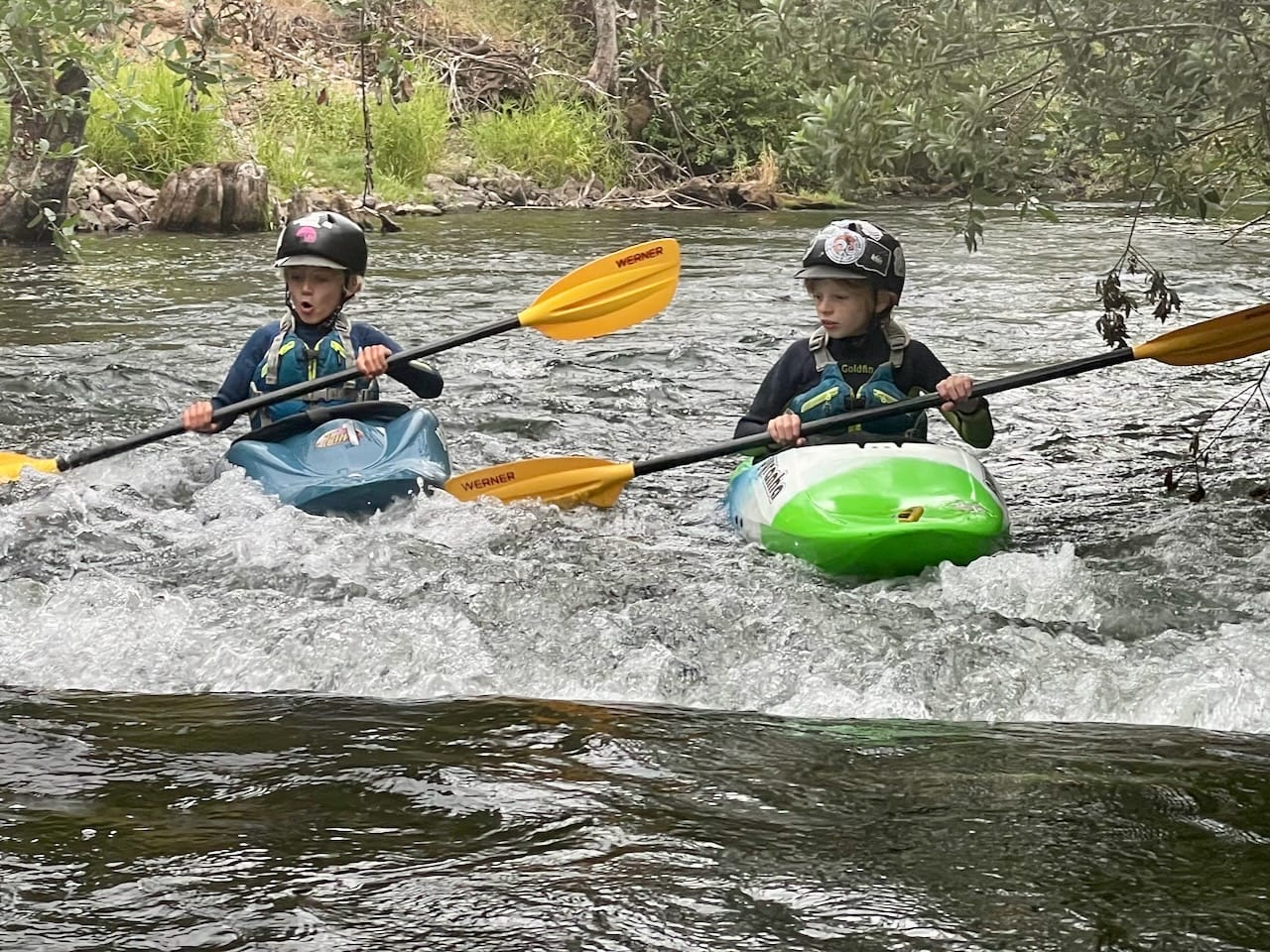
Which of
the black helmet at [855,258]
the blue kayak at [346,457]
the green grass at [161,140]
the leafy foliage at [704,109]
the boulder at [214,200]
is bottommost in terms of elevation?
the blue kayak at [346,457]

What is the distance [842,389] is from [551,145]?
1375cm

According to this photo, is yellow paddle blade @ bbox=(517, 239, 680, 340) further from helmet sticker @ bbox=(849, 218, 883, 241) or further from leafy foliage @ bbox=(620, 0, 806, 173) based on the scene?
leafy foliage @ bbox=(620, 0, 806, 173)

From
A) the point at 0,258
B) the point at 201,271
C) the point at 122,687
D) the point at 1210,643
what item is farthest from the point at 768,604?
the point at 0,258

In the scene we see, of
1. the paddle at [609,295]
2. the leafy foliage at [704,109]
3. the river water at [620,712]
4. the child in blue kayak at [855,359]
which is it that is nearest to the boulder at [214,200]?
the leafy foliage at [704,109]

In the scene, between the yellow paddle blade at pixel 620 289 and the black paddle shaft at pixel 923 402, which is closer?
the black paddle shaft at pixel 923 402

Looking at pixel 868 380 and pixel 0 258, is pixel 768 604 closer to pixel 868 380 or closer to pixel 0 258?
pixel 868 380

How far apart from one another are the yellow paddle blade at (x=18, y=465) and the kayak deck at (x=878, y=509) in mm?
2348

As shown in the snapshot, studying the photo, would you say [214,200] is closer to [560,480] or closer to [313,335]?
[313,335]

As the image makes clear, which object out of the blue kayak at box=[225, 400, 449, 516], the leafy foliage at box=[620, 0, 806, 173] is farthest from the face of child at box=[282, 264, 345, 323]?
the leafy foliage at box=[620, 0, 806, 173]

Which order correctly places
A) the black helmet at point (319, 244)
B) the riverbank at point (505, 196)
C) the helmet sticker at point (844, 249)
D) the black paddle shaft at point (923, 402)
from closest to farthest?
the black paddle shaft at point (923, 402), the helmet sticker at point (844, 249), the black helmet at point (319, 244), the riverbank at point (505, 196)

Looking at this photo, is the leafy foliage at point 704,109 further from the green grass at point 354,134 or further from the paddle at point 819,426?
the paddle at point 819,426

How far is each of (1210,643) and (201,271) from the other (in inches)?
334

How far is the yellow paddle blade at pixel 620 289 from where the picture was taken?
5.62 meters

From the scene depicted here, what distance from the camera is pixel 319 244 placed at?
5.09 metres
